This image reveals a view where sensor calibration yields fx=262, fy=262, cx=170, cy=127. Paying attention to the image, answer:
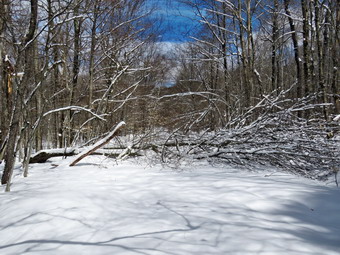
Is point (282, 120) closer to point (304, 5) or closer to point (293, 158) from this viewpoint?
point (293, 158)

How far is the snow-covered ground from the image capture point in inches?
79.0

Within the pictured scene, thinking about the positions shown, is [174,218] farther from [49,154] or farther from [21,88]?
[49,154]

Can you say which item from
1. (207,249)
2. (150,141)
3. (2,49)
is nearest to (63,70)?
(2,49)

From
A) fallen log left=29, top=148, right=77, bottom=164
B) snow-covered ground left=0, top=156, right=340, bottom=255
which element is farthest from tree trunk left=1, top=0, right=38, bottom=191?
fallen log left=29, top=148, right=77, bottom=164

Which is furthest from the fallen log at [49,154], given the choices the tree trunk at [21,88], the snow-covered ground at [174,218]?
the snow-covered ground at [174,218]

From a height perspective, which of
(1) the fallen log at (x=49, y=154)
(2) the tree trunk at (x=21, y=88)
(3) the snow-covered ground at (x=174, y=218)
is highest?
(2) the tree trunk at (x=21, y=88)

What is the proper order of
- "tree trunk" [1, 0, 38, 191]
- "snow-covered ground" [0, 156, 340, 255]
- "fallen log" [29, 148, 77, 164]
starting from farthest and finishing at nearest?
1. "fallen log" [29, 148, 77, 164]
2. "tree trunk" [1, 0, 38, 191]
3. "snow-covered ground" [0, 156, 340, 255]

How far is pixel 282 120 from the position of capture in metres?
5.00

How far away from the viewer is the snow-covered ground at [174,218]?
2008mm

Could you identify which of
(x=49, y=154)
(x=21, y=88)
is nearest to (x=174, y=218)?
(x=21, y=88)

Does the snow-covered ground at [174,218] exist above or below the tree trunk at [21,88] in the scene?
below

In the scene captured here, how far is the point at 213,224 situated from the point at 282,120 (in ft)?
10.9

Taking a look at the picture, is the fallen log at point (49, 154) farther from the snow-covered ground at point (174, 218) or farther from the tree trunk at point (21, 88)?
the snow-covered ground at point (174, 218)

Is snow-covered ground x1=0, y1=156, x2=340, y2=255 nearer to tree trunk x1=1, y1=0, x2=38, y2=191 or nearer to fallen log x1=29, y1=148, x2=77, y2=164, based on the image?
tree trunk x1=1, y1=0, x2=38, y2=191
